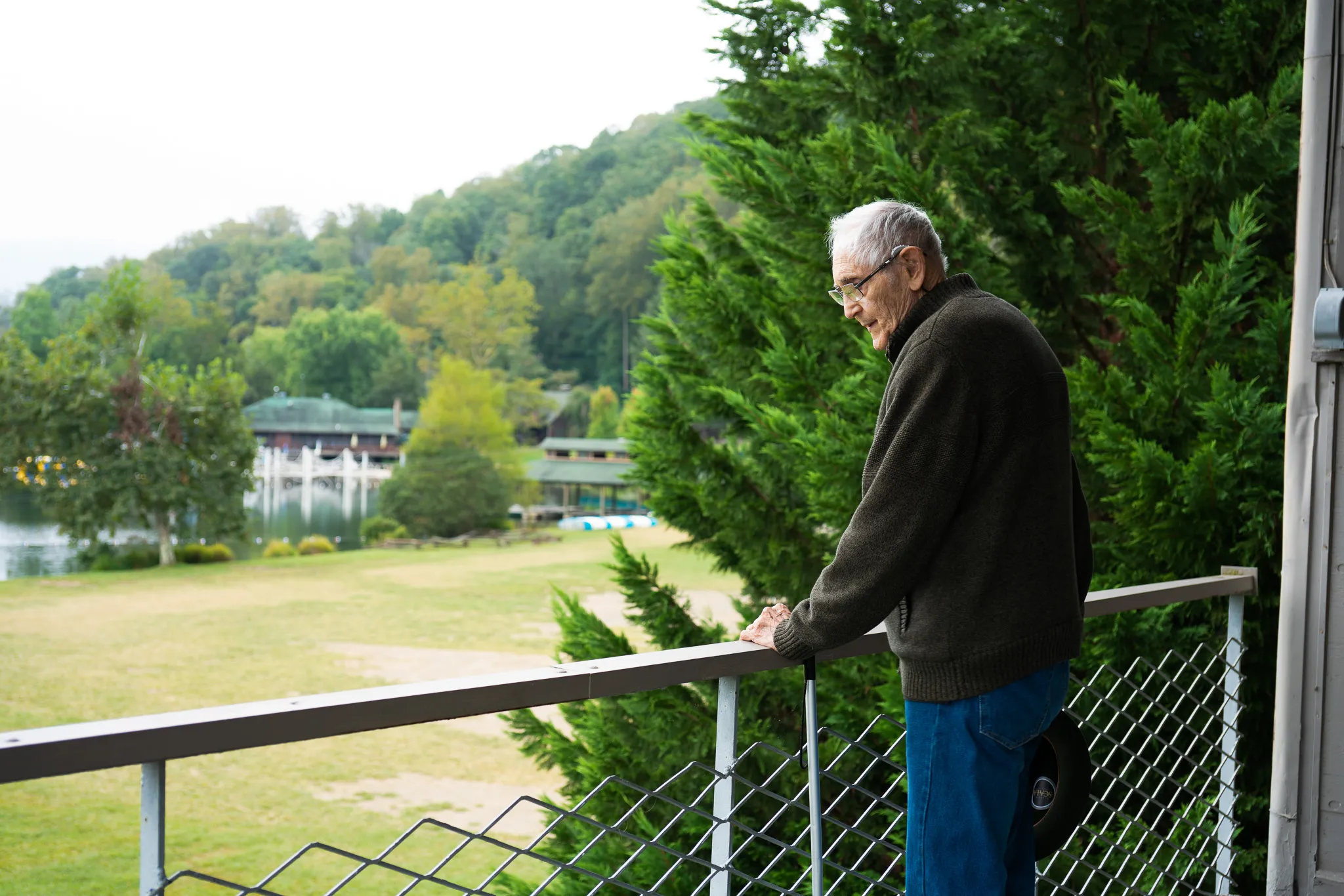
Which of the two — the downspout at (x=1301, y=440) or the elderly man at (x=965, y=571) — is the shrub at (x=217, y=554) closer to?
the downspout at (x=1301, y=440)

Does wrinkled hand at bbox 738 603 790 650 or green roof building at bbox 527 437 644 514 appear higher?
wrinkled hand at bbox 738 603 790 650

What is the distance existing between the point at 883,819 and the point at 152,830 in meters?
4.38

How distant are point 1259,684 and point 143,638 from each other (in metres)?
29.5

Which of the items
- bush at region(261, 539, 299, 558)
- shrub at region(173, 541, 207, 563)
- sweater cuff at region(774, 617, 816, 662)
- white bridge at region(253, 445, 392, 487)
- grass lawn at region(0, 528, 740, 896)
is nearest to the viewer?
A: sweater cuff at region(774, 617, 816, 662)

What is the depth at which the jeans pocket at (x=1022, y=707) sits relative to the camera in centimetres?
137

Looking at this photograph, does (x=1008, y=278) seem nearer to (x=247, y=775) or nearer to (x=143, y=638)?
(x=247, y=775)

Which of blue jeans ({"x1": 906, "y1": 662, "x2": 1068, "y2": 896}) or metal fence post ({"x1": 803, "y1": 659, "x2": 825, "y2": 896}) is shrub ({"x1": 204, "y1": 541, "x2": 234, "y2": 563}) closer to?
metal fence post ({"x1": 803, "y1": 659, "x2": 825, "y2": 896})

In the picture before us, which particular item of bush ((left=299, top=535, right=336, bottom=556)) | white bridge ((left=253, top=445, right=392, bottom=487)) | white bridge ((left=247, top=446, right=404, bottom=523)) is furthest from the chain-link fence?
white bridge ((left=253, top=445, right=392, bottom=487))

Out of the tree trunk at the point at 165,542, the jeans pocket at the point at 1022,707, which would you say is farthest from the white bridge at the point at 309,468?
the jeans pocket at the point at 1022,707

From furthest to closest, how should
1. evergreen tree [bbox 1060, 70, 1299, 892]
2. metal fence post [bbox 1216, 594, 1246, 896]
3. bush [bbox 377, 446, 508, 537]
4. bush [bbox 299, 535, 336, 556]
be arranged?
bush [bbox 377, 446, 508, 537]
bush [bbox 299, 535, 336, 556]
evergreen tree [bbox 1060, 70, 1299, 892]
metal fence post [bbox 1216, 594, 1246, 896]

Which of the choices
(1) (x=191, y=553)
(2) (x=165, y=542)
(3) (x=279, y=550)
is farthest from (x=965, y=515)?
(3) (x=279, y=550)

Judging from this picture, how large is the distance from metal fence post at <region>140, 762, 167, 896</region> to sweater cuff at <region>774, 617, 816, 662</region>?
2.47ft

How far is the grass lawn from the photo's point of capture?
15.8 metres

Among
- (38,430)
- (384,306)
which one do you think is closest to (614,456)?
(384,306)
